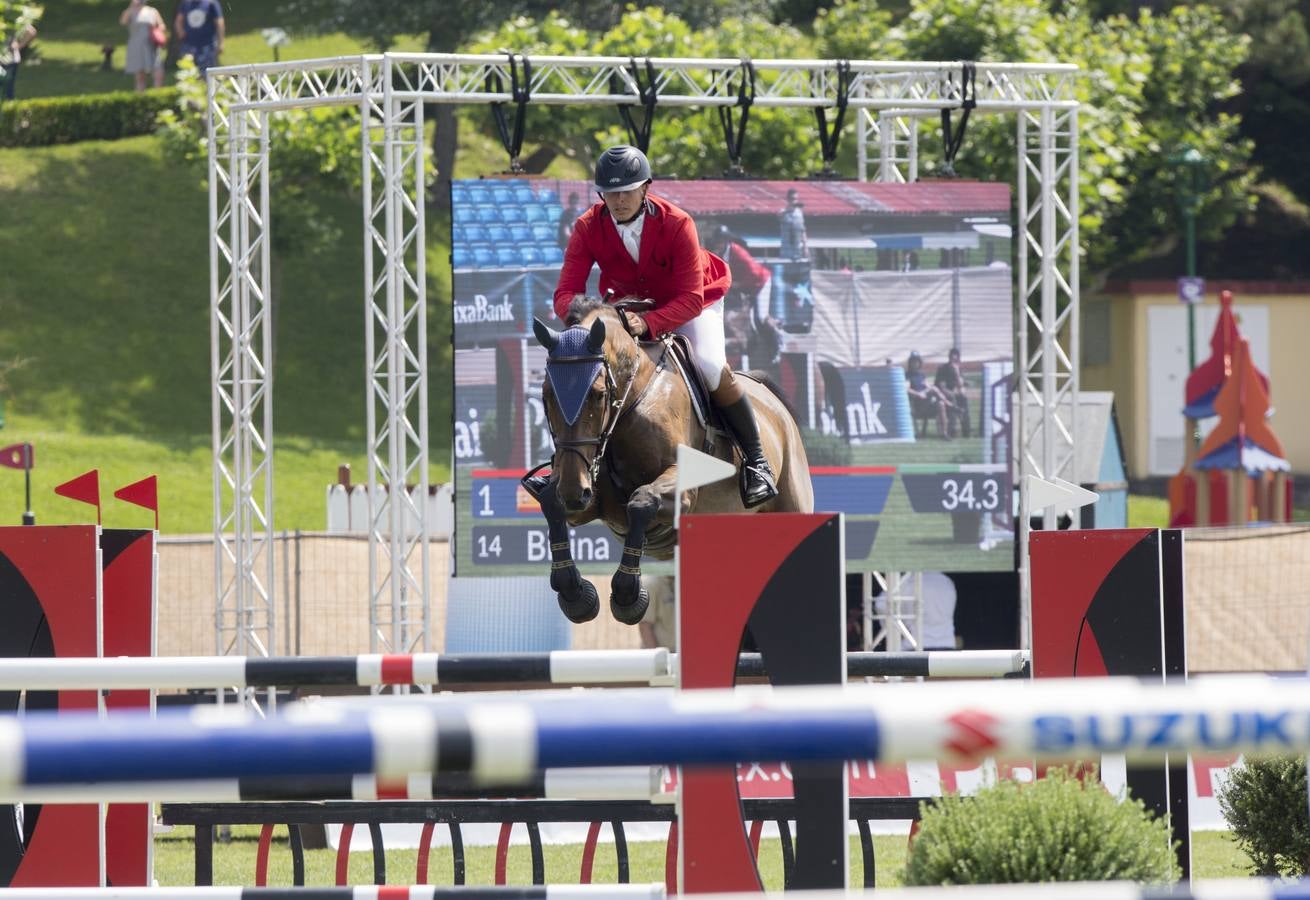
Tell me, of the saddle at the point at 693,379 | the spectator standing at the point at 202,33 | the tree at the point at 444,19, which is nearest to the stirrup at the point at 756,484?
the saddle at the point at 693,379

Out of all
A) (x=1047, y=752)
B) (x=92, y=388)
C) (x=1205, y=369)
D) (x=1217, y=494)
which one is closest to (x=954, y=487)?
(x=1047, y=752)

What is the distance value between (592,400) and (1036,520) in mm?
7250

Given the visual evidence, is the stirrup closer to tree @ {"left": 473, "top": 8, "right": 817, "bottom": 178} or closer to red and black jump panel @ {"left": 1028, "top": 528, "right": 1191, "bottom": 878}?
red and black jump panel @ {"left": 1028, "top": 528, "right": 1191, "bottom": 878}

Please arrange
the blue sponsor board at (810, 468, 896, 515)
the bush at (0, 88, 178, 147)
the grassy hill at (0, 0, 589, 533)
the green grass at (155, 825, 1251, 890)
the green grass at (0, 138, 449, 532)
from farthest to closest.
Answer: the bush at (0, 88, 178, 147), the green grass at (0, 138, 449, 532), the grassy hill at (0, 0, 589, 533), the blue sponsor board at (810, 468, 896, 515), the green grass at (155, 825, 1251, 890)

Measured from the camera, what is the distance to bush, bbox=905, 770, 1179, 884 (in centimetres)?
324

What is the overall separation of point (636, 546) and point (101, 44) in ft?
111

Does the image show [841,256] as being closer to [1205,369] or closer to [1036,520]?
[1036,520]

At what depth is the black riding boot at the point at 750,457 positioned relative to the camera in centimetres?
625

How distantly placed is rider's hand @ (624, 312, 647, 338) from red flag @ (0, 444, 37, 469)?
8363 millimetres

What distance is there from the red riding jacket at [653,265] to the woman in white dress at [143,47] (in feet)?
83.9

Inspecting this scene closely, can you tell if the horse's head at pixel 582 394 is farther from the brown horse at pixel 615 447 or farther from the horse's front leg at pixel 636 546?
the horse's front leg at pixel 636 546

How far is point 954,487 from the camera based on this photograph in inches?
435

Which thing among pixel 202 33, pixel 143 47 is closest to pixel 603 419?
pixel 202 33

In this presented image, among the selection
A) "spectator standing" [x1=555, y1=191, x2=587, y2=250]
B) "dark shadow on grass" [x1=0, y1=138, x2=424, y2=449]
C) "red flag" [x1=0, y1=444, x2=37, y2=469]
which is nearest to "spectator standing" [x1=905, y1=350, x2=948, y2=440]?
"spectator standing" [x1=555, y1=191, x2=587, y2=250]
